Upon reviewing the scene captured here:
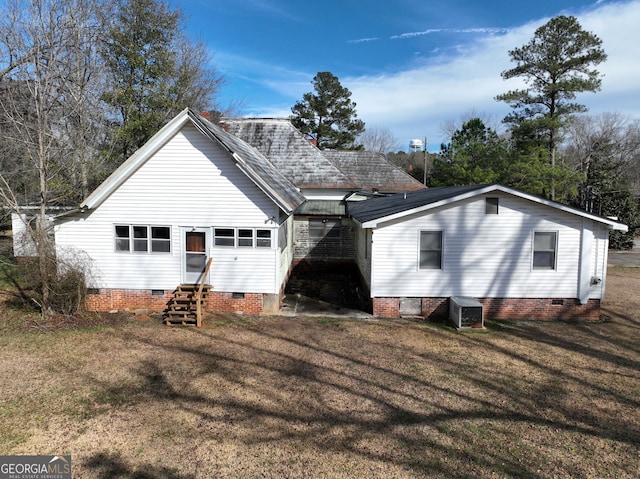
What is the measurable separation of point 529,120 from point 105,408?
1056 inches

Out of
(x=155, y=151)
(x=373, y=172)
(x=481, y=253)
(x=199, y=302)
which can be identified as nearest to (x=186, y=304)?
(x=199, y=302)

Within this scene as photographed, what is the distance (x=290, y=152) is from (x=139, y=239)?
13.3 metres

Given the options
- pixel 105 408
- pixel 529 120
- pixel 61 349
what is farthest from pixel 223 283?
pixel 529 120

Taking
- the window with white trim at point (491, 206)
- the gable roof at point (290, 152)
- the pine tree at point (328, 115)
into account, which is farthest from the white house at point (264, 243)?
the pine tree at point (328, 115)

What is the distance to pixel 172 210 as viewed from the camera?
11867mm

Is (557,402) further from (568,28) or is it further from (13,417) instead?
(568,28)

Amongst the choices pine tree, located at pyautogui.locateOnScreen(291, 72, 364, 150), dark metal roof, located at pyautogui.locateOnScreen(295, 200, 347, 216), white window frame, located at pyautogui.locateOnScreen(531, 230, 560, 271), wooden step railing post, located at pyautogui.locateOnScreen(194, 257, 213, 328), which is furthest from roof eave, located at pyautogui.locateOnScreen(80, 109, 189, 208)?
pine tree, located at pyautogui.locateOnScreen(291, 72, 364, 150)

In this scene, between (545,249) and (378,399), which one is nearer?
(378,399)

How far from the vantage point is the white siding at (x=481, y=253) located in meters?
11.5

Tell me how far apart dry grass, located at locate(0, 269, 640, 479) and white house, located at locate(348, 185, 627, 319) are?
4.55ft

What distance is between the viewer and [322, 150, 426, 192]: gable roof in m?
25.3

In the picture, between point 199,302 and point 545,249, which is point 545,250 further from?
point 199,302

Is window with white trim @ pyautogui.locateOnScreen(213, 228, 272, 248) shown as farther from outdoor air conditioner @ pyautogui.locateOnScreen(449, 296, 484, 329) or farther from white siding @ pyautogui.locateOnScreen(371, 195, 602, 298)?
outdoor air conditioner @ pyautogui.locateOnScreen(449, 296, 484, 329)

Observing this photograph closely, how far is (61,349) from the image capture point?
896cm
